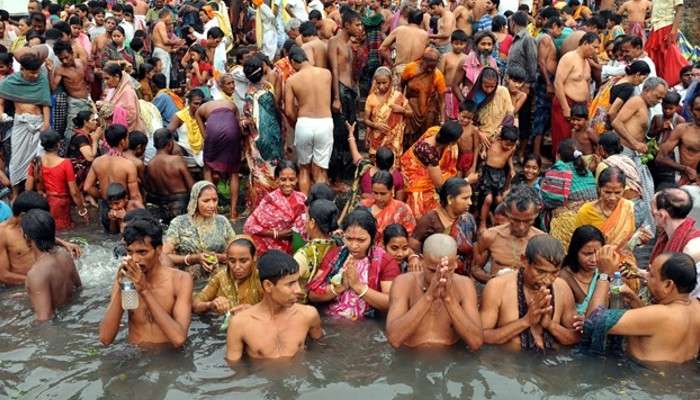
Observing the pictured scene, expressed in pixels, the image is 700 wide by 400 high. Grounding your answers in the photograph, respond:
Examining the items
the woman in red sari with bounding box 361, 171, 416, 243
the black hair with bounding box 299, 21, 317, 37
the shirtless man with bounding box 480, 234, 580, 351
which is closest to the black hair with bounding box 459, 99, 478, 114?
the woman in red sari with bounding box 361, 171, 416, 243

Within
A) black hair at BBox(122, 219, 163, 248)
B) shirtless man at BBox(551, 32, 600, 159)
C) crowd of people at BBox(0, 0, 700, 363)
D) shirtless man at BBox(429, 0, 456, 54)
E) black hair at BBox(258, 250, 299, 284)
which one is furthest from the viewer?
shirtless man at BBox(429, 0, 456, 54)

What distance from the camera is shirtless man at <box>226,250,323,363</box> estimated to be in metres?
4.63

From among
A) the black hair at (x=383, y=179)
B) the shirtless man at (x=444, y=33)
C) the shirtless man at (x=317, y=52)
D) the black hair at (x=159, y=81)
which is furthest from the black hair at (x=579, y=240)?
the black hair at (x=159, y=81)

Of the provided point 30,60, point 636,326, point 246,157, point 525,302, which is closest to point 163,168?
point 246,157

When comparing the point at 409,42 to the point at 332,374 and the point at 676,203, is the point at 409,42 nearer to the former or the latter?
the point at 676,203

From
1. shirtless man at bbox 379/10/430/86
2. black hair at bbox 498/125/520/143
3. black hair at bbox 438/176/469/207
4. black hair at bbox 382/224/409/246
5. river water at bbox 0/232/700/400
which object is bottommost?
river water at bbox 0/232/700/400

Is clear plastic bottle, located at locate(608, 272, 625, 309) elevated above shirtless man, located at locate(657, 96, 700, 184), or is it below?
below

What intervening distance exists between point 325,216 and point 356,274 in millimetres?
596

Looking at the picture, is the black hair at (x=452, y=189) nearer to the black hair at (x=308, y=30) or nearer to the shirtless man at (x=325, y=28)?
the black hair at (x=308, y=30)

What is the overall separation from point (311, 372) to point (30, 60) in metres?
5.74

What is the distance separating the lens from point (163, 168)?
8.02 m

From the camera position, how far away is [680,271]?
14.7 feet

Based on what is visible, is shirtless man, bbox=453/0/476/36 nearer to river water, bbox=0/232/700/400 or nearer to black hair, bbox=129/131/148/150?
black hair, bbox=129/131/148/150

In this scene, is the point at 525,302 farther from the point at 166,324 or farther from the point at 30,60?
the point at 30,60
